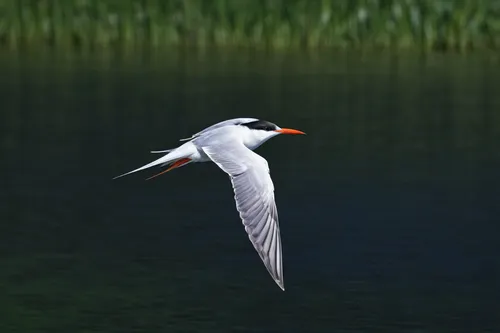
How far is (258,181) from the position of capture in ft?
33.1

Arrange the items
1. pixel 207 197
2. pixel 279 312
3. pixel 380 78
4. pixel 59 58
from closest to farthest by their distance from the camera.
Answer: pixel 279 312 < pixel 207 197 < pixel 380 78 < pixel 59 58

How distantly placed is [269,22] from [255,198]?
A: 1571 centimetres

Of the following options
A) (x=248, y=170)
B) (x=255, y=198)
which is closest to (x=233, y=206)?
(x=248, y=170)

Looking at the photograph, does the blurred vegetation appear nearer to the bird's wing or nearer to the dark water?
the dark water

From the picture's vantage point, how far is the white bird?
9453mm

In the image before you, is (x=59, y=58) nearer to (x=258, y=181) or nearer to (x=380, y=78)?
(x=380, y=78)

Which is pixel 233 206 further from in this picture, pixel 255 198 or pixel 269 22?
pixel 269 22

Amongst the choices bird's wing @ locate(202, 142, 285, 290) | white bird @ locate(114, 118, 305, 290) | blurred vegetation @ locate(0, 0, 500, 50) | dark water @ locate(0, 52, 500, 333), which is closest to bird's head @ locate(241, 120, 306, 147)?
white bird @ locate(114, 118, 305, 290)

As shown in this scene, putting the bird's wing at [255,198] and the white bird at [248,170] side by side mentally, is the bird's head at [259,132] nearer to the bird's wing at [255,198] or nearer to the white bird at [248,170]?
the white bird at [248,170]

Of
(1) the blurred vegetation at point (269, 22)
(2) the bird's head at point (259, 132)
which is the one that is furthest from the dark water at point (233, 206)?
(2) the bird's head at point (259, 132)

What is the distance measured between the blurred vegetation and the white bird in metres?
14.3

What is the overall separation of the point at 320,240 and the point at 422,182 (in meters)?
3.19

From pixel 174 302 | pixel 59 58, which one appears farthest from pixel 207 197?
pixel 59 58

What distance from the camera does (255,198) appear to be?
9.95 metres
